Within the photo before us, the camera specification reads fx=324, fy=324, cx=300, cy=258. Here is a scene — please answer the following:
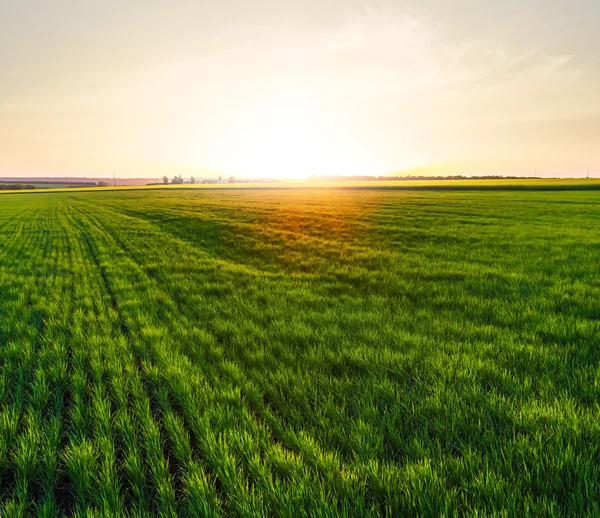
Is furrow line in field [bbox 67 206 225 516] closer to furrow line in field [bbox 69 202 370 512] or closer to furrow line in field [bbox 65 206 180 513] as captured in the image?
furrow line in field [bbox 65 206 180 513]

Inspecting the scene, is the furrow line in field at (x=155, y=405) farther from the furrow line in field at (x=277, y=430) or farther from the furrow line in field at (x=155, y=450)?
the furrow line in field at (x=277, y=430)

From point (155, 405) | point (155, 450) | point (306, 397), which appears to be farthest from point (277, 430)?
point (155, 405)

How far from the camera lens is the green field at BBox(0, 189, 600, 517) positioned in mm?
2207

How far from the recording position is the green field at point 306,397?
2207mm

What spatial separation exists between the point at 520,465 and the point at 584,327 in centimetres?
347

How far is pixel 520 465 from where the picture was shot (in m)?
2.29

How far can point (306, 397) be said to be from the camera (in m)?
3.32

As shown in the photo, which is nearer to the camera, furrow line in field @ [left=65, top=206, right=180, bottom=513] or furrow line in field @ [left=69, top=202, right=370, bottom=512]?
furrow line in field @ [left=65, top=206, right=180, bottom=513]

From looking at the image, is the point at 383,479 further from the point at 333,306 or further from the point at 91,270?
the point at 91,270

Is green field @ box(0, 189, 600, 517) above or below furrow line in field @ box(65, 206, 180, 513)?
above

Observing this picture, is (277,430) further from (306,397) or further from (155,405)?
(155,405)

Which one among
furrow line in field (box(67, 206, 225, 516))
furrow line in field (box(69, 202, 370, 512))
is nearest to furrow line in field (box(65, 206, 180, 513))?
furrow line in field (box(67, 206, 225, 516))

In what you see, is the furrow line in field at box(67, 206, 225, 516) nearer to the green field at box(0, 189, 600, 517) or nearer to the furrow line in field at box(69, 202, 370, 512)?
the green field at box(0, 189, 600, 517)

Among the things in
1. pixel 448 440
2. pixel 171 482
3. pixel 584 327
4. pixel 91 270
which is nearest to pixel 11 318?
pixel 91 270
